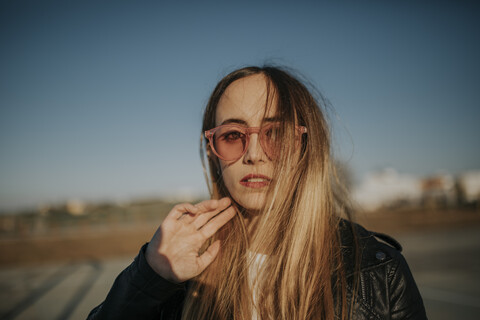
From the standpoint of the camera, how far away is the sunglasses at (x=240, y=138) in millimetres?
1424

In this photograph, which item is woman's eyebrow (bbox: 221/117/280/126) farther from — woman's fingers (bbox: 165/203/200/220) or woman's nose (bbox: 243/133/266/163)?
woman's fingers (bbox: 165/203/200/220)

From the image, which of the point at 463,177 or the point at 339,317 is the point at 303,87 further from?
the point at 463,177

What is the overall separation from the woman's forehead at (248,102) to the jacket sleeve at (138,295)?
0.84 m

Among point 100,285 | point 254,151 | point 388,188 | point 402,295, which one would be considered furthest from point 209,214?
point 388,188

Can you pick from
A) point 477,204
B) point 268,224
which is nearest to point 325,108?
point 268,224

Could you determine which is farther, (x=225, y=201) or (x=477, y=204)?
(x=477, y=204)

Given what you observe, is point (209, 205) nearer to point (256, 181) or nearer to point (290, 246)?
point (256, 181)

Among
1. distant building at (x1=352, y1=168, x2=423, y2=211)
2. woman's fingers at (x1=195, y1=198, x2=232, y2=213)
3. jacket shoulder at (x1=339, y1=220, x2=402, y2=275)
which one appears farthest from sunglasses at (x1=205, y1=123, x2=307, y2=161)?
distant building at (x1=352, y1=168, x2=423, y2=211)

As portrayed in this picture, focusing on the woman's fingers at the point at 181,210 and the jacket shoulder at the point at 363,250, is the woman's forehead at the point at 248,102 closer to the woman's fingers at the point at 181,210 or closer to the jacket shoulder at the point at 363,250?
the woman's fingers at the point at 181,210

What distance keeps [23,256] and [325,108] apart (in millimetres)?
14291

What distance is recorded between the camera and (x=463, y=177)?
36.0 metres

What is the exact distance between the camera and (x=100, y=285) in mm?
6980

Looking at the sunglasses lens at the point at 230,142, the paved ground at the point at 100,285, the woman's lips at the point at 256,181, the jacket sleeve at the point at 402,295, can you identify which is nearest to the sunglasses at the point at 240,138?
the sunglasses lens at the point at 230,142

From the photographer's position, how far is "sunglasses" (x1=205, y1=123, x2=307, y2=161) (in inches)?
56.1
